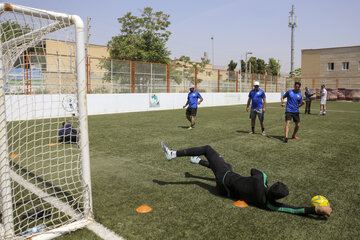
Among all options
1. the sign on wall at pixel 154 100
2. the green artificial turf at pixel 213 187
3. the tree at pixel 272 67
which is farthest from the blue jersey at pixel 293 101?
the tree at pixel 272 67

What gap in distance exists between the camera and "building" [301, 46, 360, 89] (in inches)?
1731

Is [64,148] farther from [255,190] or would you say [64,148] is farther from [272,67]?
[272,67]

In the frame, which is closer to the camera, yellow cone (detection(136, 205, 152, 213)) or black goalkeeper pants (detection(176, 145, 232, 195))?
yellow cone (detection(136, 205, 152, 213))

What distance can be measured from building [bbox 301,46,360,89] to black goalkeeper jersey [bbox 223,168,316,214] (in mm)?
44252

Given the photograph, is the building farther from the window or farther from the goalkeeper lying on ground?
the goalkeeper lying on ground

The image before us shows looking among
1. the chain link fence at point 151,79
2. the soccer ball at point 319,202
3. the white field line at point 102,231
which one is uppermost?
the chain link fence at point 151,79

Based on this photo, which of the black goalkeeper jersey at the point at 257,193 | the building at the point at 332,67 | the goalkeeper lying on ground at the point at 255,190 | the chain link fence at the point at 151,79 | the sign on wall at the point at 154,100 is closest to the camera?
the goalkeeper lying on ground at the point at 255,190

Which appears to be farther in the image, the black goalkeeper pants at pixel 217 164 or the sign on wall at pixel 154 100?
the sign on wall at pixel 154 100

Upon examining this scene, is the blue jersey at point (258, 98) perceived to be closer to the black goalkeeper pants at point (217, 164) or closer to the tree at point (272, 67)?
the black goalkeeper pants at point (217, 164)

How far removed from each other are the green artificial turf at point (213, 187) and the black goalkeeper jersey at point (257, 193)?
3.8 inches

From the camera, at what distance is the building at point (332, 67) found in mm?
43969

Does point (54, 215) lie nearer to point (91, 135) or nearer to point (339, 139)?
point (91, 135)

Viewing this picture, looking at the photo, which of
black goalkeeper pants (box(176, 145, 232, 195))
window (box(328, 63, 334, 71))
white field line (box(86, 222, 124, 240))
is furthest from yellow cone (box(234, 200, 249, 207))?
window (box(328, 63, 334, 71))

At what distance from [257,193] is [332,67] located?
161ft
